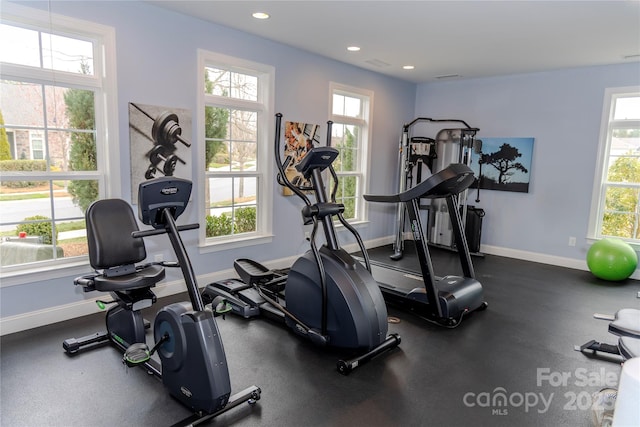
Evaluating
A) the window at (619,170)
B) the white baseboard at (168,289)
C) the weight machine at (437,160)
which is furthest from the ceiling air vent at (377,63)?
the window at (619,170)

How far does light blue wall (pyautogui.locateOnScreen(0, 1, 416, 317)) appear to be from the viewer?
11.1 ft

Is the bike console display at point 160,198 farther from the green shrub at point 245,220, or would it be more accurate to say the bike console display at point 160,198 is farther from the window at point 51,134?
the green shrub at point 245,220

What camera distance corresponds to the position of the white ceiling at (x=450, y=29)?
3.42m

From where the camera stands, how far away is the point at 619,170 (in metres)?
5.37

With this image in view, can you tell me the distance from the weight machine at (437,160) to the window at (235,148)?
242 centimetres

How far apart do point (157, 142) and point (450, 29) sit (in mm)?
3117

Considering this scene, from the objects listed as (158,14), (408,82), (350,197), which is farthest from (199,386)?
(408,82)

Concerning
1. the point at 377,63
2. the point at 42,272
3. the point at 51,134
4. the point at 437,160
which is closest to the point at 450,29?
the point at 377,63

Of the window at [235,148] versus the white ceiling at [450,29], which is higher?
the white ceiling at [450,29]

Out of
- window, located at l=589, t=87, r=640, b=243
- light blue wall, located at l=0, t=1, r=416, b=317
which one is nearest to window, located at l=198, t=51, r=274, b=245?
light blue wall, located at l=0, t=1, r=416, b=317

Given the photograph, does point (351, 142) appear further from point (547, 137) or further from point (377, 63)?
point (547, 137)

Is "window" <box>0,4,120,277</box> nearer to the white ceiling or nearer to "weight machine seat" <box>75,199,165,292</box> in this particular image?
"weight machine seat" <box>75,199,165,292</box>

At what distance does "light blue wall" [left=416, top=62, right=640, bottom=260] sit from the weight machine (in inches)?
15.6

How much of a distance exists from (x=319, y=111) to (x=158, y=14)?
2.32 metres
